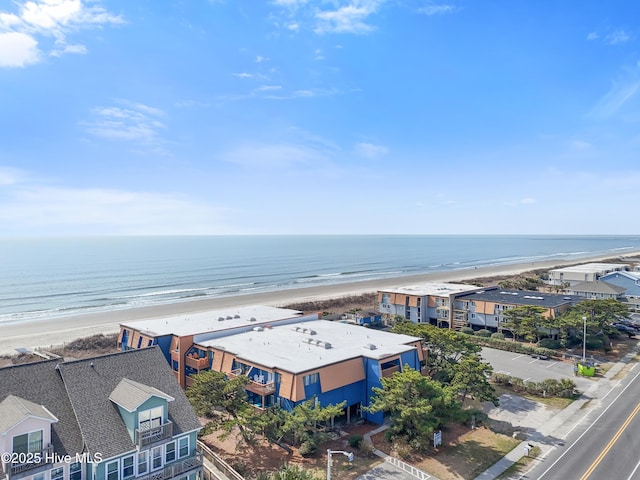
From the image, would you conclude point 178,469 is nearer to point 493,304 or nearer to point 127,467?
point 127,467

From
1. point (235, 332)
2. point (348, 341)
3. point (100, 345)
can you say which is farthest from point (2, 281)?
point (348, 341)

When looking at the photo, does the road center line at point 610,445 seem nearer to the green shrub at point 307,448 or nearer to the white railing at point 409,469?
the white railing at point 409,469

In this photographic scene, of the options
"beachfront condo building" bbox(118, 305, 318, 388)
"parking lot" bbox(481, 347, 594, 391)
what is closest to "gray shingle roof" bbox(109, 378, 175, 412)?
"beachfront condo building" bbox(118, 305, 318, 388)

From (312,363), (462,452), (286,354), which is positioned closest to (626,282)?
(462,452)

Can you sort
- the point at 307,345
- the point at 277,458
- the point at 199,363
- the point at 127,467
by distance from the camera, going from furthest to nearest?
the point at 307,345
the point at 199,363
the point at 277,458
the point at 127,467

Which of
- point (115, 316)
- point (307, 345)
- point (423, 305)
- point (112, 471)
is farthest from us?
point (115, 316)

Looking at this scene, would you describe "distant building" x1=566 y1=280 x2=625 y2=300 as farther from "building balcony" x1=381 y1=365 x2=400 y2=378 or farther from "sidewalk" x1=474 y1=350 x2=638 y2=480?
"building balcony" x1=381 y1=365 x2=400 y2=378
